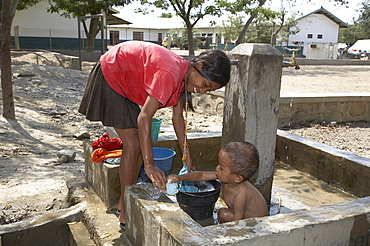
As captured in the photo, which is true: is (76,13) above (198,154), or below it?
above

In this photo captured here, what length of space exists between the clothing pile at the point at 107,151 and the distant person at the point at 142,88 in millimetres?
275

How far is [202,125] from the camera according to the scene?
270 inches

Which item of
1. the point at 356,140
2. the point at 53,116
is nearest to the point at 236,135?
the point at 356,140

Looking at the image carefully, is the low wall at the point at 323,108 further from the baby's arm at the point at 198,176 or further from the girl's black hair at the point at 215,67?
the girl's black hair at the point at 215,67

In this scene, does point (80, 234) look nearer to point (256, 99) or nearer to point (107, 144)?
point (107, 144)

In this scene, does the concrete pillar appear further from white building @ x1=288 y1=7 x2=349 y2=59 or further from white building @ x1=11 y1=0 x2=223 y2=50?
white building @ x1=288 y1=7 x2=349 y2=59

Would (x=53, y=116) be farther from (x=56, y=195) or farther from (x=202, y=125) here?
(x=56, y=195)

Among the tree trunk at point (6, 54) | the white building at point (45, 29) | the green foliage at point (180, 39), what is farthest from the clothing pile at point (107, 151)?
the green foliage at point (180, 39)

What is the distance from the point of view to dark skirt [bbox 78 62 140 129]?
238 cm

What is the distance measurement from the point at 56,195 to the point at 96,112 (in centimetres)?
144

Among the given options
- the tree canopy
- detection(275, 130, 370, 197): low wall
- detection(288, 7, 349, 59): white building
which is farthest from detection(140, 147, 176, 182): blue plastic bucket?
the tree canopy

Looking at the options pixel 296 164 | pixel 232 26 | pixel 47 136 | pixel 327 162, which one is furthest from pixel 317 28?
pixel 327 162

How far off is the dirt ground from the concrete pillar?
1.76 metres

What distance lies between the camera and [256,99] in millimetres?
2623
